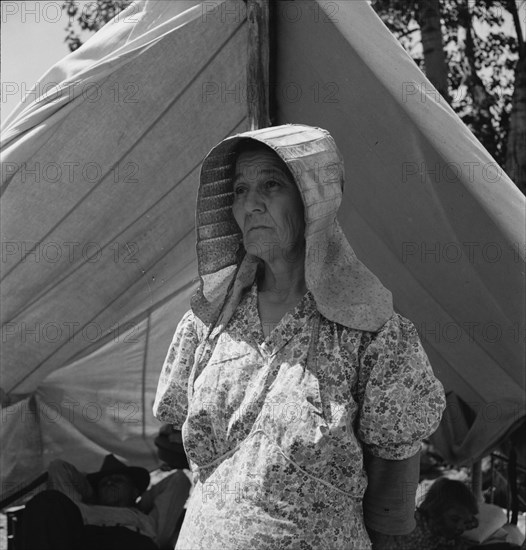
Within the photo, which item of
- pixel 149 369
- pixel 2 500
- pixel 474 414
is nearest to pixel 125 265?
pixel 149 369

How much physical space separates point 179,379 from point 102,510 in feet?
6.49

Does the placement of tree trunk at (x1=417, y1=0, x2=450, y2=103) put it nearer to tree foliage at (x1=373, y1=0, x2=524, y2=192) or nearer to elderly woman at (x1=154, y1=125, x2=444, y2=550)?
tree foliage at (x1=373, y1=0, x2=524, y2=192)

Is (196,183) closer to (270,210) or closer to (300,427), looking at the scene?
(270,210)

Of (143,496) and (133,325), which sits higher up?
(133,325)

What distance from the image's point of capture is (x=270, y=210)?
2596 millimetres

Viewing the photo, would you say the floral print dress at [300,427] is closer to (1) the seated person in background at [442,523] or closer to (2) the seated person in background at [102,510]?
(2) the seated person in background at [102,510]

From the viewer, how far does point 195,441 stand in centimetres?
253

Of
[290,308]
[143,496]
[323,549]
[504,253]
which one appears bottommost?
[143,496]

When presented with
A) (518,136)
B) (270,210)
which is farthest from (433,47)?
(270,210)

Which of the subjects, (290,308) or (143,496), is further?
(143,496)

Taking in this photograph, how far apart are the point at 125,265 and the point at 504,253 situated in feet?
5.42

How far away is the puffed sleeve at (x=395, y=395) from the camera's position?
243cm

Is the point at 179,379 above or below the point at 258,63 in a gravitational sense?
below

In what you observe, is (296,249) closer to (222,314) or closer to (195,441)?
(222,314)
